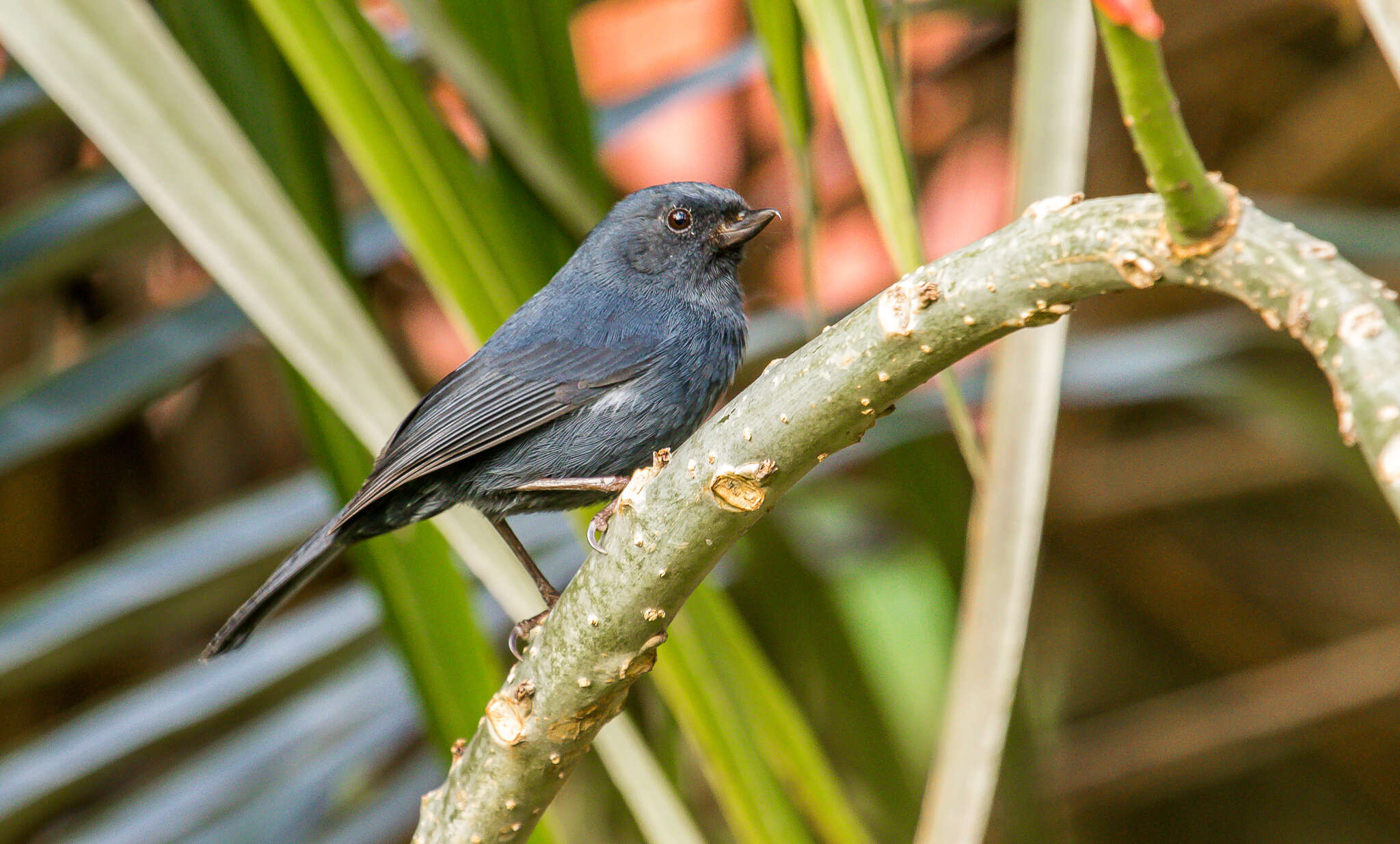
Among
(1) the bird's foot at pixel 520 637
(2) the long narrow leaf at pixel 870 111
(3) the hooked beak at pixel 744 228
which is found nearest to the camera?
(2) the long narrow leaf at pixel 870 111

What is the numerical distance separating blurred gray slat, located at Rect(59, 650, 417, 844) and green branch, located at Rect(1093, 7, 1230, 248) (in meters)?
2.16

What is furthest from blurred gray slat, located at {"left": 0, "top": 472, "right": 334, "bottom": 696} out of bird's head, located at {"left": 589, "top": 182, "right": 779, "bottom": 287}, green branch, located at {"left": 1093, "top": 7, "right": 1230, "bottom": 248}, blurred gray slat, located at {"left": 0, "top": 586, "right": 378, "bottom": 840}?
green branch, located at {"left": 1093, "top": 7, "right": 1230, "bottom": 248}

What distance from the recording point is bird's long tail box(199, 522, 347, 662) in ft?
6.52

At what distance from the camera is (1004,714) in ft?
3.67

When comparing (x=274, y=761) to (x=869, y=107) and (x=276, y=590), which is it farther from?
(x=869, y=107)

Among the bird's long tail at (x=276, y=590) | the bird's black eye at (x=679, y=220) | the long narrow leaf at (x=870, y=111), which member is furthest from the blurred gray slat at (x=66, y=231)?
the long narrow leaf at (x=870, y=111)

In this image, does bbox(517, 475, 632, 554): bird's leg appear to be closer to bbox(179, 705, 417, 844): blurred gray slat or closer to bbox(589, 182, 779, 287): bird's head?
bbox(589, 182, 779, 287): bird's head

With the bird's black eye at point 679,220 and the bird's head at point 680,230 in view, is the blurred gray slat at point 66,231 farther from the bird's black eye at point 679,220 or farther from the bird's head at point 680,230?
the bird's black eye at point 679,220

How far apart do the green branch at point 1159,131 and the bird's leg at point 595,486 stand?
45.1 inches

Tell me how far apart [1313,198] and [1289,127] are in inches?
10.5

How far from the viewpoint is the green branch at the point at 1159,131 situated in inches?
25.1

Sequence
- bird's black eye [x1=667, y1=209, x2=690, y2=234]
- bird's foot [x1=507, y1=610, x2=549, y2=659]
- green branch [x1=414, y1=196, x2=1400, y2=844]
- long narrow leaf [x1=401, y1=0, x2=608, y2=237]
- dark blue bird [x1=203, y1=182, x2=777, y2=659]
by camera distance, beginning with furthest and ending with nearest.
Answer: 1. bird's black eye [x1=667, y1=209, x2=690, y2=234]
2. dark blue bird [x1=203, y1=182, x2=777, y2=659]
3. bird's foot [x1=507, y1=610, x2=549, y2=659]
4. long narrow leaf [x1=401, y1=0, x2=608, y2=237]
5. green branch [x1=414, y1=196, x2=1400, y2=844]

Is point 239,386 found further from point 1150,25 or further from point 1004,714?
point 1150,25

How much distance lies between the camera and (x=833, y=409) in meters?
0.98
